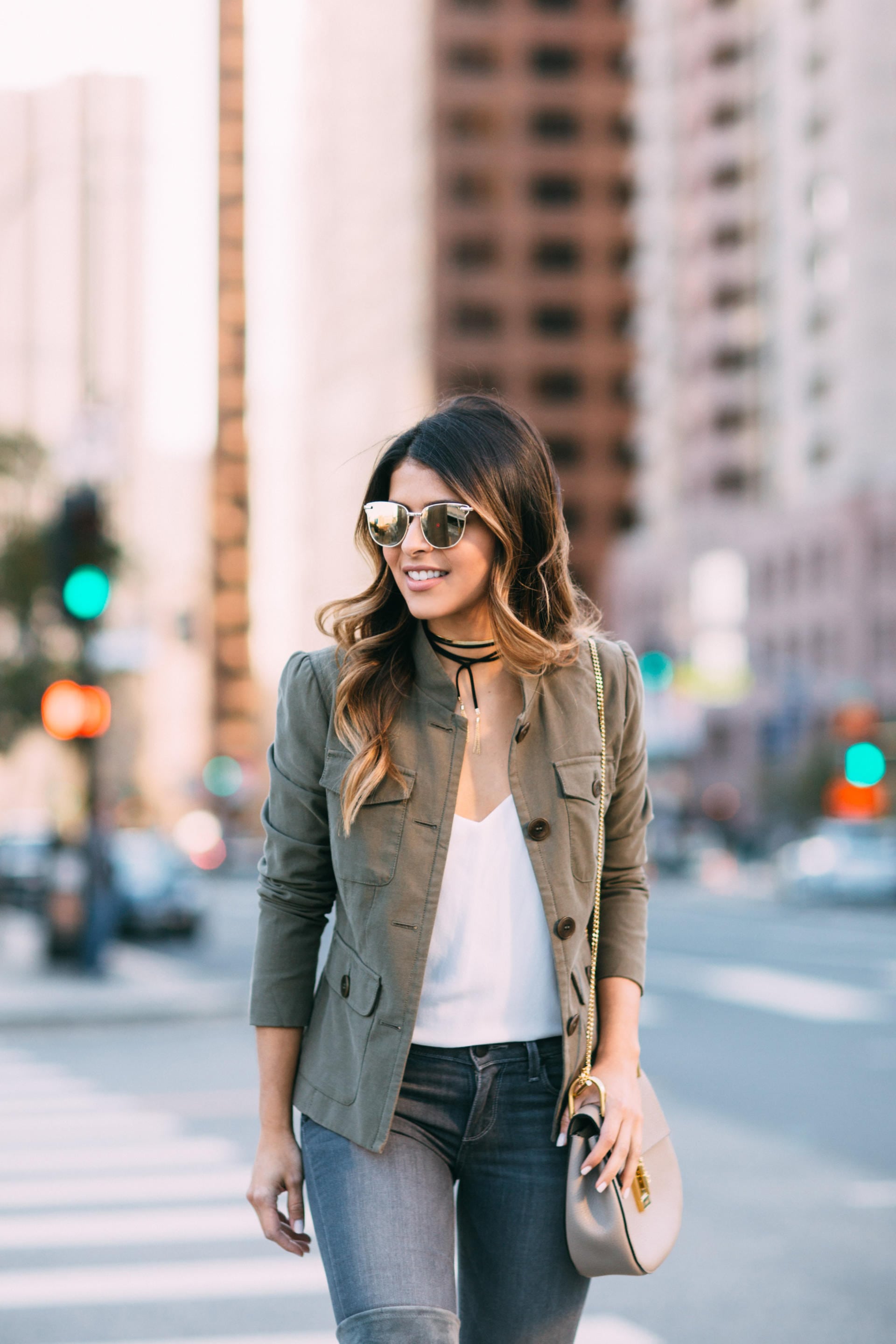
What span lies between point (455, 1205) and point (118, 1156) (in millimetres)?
5987

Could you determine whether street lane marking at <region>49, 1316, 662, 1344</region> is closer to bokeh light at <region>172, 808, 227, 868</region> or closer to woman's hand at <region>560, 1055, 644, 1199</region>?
woman's hand at <region>560, 1055, 644, 1199</region>

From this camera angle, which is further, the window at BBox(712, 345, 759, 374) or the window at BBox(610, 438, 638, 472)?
the window at BBox(610, 438, 638, 472)

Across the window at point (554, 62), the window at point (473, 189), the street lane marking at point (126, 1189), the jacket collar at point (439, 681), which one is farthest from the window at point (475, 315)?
the jacket collar at point (439, 681)

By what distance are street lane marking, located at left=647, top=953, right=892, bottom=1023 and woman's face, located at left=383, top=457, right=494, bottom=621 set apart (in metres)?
12.0

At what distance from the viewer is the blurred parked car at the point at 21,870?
38.2 m

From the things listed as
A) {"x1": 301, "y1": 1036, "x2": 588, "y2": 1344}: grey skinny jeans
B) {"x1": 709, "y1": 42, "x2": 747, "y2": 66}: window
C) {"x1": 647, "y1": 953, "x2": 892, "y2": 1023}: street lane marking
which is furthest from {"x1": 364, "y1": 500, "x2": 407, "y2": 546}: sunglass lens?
{"x1": 709, "y1": 42, "x2": 747, "y2": 66}: window

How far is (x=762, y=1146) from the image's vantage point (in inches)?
346

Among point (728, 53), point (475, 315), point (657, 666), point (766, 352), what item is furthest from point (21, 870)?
point (728, 53)

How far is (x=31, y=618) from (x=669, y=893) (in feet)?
48.7

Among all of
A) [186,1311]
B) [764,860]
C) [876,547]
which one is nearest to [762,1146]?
[186,1311]

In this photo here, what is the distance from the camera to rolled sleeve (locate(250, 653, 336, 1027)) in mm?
2895

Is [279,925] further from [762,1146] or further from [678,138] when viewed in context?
[678,138]

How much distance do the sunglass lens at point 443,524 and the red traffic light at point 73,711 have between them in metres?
14.2

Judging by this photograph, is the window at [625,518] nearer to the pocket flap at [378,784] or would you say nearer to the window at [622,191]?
the window at [622,191]
